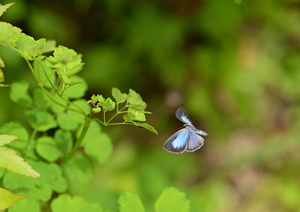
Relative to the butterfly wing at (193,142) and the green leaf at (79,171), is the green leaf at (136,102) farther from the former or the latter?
the green leaf at (79,171)

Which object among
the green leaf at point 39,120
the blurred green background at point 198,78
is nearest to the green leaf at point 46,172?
the green leaf at point 39,120

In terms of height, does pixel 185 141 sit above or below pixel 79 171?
above

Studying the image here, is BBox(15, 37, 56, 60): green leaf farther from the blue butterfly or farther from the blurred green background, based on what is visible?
the blurred green background

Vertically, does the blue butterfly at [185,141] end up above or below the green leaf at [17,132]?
above

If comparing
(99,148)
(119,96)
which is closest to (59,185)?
(99,148)

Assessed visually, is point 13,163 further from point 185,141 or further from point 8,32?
point 185,141

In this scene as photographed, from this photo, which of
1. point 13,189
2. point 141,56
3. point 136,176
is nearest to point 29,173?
point 13,189
